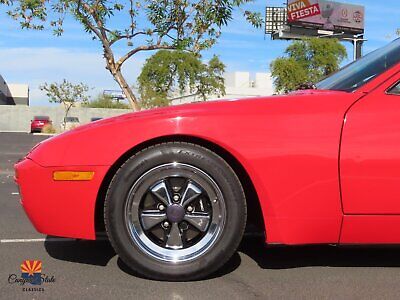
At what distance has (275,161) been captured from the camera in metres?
3.20

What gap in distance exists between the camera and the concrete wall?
150ft

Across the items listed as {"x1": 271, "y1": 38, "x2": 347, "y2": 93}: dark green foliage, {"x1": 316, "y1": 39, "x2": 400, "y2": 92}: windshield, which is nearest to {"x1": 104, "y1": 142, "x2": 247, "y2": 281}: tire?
{"x1": 316, "y1": 39, "x2": 400, "y2": 92}: windshield

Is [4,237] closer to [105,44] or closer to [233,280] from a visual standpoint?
[233,280]

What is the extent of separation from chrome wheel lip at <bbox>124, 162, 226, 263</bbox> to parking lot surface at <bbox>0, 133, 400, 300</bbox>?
18 cm

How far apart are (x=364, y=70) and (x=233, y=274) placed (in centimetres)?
173

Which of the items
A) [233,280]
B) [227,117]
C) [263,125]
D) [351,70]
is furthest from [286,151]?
[351,70]

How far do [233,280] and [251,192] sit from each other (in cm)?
59

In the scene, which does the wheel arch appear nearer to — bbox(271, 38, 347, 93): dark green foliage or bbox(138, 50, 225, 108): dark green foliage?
bbox(271, 38, 347, 93): dark green foliage

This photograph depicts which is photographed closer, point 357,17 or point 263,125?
point 263,125

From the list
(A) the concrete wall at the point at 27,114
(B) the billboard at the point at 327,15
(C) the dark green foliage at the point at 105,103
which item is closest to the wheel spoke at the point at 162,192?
(A) the concrete wall at the point at 27,114

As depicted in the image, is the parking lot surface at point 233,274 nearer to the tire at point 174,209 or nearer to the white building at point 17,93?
the tire at point 174,209

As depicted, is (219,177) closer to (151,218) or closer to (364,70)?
(151,218)

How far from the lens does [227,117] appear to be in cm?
326

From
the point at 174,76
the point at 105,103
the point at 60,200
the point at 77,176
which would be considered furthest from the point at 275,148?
the point at 105,103
